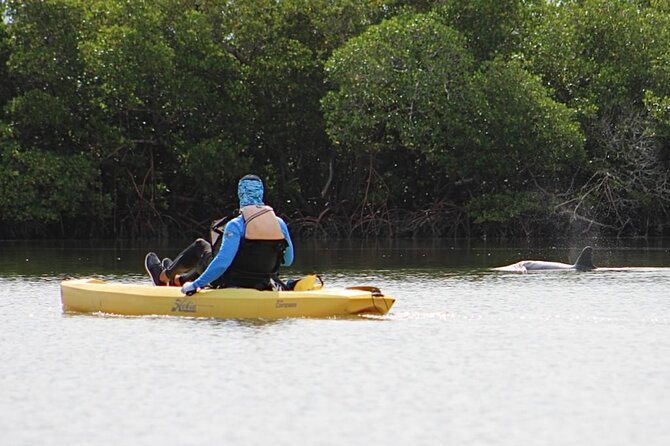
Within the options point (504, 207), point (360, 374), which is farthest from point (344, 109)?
point (360, 374)

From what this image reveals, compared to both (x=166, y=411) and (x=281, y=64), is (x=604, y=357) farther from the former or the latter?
(x=281, y=64)

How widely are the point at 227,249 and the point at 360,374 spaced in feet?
13.3

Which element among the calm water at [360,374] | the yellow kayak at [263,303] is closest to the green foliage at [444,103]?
the calm water at [360,374]

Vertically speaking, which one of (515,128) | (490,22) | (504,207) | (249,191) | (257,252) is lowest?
(257,252)

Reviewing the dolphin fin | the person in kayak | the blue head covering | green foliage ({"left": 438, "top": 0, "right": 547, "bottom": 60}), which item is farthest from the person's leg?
green foliage ({"left": 438, "top": 0, "right": 547, "bottom": 60})

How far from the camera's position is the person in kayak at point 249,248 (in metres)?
15.1

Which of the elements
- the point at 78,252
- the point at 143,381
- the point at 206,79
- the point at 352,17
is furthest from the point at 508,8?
the point at 143,381

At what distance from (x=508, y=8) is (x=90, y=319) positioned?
1120 inches

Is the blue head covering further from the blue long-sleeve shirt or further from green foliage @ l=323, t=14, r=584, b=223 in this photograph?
green foliage @ l=323, t=14, r=584, b=223

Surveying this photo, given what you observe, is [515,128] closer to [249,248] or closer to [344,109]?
[344,109]

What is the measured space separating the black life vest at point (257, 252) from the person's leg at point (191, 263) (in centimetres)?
79

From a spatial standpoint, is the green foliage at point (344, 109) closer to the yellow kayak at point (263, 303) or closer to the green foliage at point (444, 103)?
the green foliage at point (444, 103)

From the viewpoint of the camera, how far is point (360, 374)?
11383 millimetres

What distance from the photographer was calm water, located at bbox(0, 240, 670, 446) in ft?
30.2
